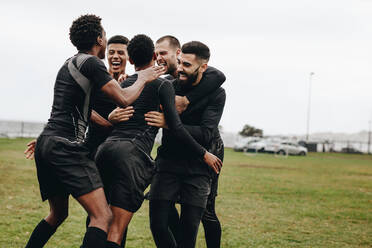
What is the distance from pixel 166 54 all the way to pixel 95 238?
7.34 feet

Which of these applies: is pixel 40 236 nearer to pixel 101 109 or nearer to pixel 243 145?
pixel 101 109

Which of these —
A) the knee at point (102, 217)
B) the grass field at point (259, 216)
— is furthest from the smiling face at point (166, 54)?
the grass field at point (259, 216)

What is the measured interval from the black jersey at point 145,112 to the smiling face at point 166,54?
0.85 meters

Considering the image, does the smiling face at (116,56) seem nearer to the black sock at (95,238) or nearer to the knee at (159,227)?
the knee at (159,227)

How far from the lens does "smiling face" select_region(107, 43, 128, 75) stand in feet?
17.6

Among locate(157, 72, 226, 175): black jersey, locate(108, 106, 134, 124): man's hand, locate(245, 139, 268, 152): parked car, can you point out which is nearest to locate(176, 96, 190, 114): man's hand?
locate(157, 72, 226, 175): black jersey

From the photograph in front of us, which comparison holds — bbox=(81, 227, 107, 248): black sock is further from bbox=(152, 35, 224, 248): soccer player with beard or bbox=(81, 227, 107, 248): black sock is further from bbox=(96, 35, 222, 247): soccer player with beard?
bbox=(152, 35, 224, 248): soccer player with beard

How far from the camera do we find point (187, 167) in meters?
4.49

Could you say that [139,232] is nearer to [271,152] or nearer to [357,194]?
[357,194]

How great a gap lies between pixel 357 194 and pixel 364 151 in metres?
50.9

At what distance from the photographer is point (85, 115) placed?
383 centimetres

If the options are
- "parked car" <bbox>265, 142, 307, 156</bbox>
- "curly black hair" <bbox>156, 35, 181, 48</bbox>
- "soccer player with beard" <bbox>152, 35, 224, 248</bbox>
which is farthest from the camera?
"parked car" <bbox>265, 142, 307, 156</bbox>

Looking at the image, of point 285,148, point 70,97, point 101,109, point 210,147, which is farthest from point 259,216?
point 285,148

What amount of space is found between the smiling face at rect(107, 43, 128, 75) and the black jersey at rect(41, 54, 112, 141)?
1599 millimetres
